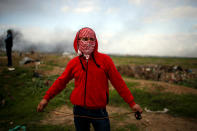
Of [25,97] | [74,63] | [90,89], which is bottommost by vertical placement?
[25,97]

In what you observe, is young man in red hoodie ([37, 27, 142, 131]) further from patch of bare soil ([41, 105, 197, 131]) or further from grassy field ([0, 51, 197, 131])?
grassy field ([0, 51, 197, 131])

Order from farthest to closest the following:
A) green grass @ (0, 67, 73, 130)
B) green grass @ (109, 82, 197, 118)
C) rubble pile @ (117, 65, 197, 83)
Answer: rubble pile @ (117, 65, 197, 83) → green grass @ (109, 82, 197, 118) → green grass @ (0, 67, 73, 130)

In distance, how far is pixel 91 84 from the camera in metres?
1.80

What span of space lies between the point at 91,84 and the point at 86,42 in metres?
0.63

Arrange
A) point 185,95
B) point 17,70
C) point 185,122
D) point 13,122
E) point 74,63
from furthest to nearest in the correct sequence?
point 17,70 < point 185,95 < point 185,122 < point 13,122 < point 74,63

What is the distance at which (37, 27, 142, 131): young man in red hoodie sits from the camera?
5.90 feet

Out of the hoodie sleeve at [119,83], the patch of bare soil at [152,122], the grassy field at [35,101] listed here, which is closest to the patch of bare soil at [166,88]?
the grassy field at [35,101]

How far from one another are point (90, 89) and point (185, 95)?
263 inches

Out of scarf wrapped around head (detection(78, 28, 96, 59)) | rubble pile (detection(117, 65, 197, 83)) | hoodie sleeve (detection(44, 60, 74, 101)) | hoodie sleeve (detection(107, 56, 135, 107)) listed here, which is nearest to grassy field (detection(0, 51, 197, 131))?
hoodie sleeve (detection(44, 60, 74, 101))

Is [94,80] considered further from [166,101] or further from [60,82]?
[166,101]

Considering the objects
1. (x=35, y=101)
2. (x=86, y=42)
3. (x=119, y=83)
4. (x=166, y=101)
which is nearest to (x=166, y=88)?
(x=166, y=101)

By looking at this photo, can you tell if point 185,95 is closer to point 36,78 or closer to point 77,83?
point 77,83

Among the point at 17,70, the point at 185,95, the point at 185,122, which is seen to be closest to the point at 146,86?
the point at 185,95

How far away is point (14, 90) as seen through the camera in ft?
19.9
